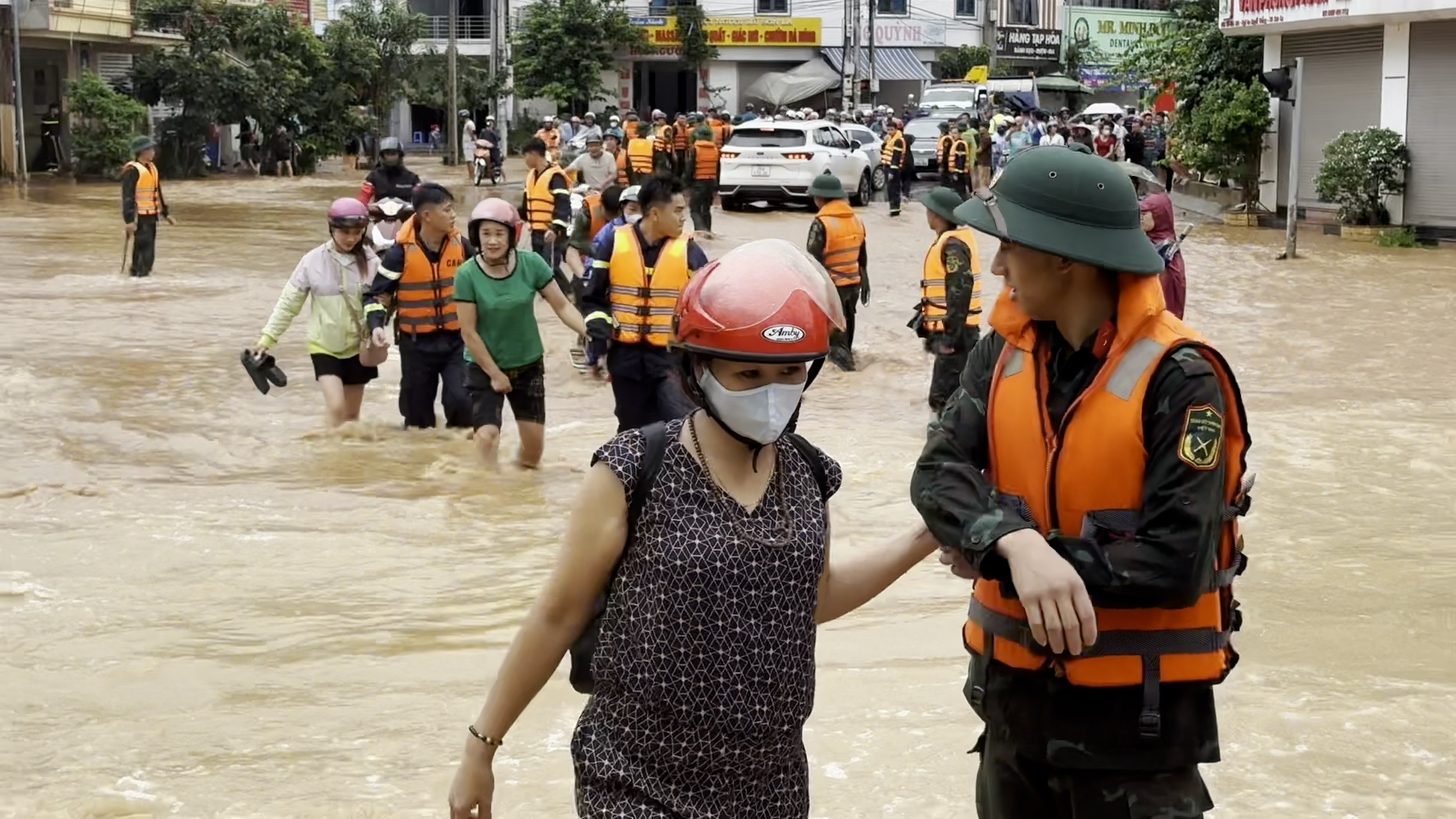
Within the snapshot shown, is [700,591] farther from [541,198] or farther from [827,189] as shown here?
[541,198]

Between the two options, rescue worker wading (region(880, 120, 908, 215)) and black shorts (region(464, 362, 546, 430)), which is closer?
black shorts (region(464, 362, 546, 430))

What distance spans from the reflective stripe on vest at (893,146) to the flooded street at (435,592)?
13.5 m

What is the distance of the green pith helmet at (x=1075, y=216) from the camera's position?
9.33 feet

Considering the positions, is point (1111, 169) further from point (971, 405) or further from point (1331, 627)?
point (1331, 627)

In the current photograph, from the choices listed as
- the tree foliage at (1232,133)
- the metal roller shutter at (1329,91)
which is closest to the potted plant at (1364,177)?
the metal roller shutter at (1329,91)

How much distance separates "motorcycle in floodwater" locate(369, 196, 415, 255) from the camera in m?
13.5

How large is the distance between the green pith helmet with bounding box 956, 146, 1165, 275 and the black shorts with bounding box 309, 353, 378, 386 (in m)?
7.72

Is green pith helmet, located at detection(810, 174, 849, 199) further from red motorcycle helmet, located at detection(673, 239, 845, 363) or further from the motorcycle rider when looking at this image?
red motorcycle helmet, located at detection(673, 239, 845, 363)

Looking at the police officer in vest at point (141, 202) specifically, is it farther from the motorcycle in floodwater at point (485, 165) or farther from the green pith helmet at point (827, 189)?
the motorcycle in floodwater at point (485, 165)

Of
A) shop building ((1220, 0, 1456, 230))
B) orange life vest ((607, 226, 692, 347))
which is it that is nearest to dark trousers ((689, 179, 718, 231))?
shop building ((1220, 0, 1456, 230))

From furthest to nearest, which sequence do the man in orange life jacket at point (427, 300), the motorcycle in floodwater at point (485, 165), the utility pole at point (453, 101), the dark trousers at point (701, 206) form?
the utility pole at point (453, 101), the motorcycle in floodwater at point (485, 165), the dark trousers at point (701, 206), the man in orange life jacket at point (427, 300)

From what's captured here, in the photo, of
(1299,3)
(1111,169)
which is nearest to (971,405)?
(1111,169)

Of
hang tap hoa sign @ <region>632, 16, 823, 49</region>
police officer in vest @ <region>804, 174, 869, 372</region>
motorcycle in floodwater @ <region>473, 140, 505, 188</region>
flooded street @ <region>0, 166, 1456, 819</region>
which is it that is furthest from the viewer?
hang tap hoa sign @ <region>632, 16, 823, 49</region>

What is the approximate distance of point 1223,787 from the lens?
5.29 meters
